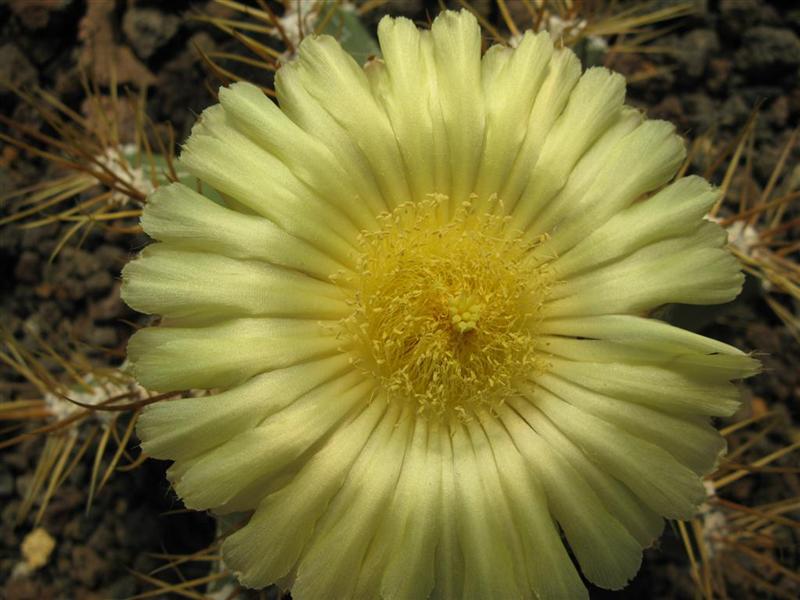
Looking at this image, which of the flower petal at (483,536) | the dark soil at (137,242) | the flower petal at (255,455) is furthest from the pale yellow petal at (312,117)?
the dark soil at (137,242)

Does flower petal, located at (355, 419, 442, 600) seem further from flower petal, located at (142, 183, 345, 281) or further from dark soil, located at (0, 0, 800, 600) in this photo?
dark soil, located at (0, 0, 800, 600)

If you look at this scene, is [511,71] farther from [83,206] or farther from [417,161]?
[83,206]

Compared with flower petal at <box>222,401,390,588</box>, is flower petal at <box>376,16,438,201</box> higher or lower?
higher

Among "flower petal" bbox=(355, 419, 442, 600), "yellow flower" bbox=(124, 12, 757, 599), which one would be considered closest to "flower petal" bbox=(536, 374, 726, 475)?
"yellow flower" bbox=(124, 12, 757, 599)

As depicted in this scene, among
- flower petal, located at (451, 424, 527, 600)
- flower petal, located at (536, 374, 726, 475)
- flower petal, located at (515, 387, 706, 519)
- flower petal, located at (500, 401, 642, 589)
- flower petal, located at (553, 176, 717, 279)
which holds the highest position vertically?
flower petal, located at (553, 176, 717, 279)

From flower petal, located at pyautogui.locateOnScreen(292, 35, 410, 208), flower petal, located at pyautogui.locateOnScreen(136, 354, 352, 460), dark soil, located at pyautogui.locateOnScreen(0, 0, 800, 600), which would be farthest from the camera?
dark soil, located at pyautogui.locateOnScreen(0, 0, 800, 600)

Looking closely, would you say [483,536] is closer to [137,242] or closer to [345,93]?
[345,93]

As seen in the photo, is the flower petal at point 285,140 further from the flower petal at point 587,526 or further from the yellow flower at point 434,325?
the flower petal at point 587,526

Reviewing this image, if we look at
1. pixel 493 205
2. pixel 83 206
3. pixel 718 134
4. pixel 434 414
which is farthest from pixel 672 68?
pixel 83 206
